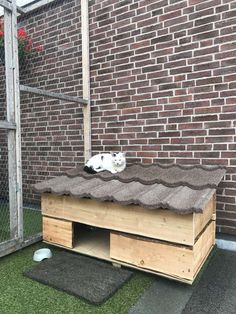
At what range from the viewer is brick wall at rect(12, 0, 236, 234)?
8.63 ft

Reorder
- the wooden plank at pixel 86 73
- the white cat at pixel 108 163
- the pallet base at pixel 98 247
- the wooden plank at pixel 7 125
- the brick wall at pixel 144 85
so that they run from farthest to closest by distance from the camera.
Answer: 1. the wooden plank at pixel 86 73
2. the white cat at pixel 108 163
3. the brick wall at pixel 144 85
4. the wooden plank at pixel 7 125
5. the pallet base at pixel 98 247

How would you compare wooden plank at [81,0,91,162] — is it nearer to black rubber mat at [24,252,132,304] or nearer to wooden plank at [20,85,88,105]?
wooden plank at [20,85,88,105]

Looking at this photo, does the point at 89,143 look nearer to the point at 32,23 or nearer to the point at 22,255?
the point at 22,255

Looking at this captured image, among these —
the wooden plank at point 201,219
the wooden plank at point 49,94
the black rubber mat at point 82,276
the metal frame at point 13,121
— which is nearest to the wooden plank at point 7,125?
the metal frame at point 13,121

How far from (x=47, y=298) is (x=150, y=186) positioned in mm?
1112

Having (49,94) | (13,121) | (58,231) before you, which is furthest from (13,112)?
(58,231)

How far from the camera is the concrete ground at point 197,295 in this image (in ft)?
5.69

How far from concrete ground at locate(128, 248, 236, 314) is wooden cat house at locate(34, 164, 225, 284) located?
102 millimetres

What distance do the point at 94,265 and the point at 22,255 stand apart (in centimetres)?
71

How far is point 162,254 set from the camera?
2.00 metres

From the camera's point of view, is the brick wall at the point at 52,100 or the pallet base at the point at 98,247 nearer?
the pallet base at the point at 98,247

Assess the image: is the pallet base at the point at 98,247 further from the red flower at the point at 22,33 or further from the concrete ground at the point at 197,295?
the red flower at the point at 22,33

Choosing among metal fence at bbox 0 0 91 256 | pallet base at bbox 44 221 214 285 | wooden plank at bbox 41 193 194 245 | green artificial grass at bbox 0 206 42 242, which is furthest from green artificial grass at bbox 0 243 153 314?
metal fence at bbox 0 0 91 256

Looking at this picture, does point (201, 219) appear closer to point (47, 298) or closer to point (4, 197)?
point (47, 298)
